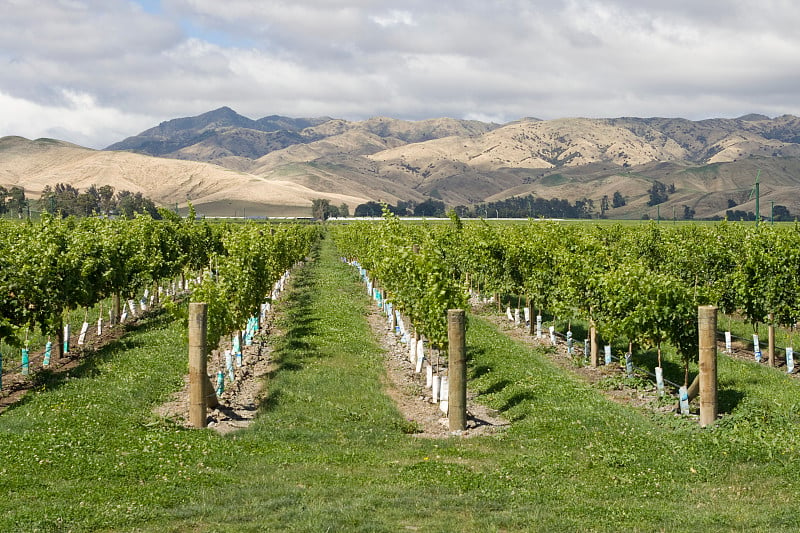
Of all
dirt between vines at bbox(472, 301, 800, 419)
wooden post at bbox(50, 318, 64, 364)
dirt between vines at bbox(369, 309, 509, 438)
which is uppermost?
wooden post at bbox(50, 318, 64, 364)

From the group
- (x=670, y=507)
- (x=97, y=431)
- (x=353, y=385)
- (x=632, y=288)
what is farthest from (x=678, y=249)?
(x=97, y=431)

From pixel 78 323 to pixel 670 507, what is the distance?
1152 inches

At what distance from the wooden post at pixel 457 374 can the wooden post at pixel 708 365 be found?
5.57m

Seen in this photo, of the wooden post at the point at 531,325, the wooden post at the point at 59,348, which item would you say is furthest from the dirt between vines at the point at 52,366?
the wooden post at the point at 531,325

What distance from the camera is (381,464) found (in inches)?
597

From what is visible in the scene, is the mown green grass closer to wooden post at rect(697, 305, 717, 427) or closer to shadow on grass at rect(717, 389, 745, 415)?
shadow on grass at rect(717, 389, 745, 415)

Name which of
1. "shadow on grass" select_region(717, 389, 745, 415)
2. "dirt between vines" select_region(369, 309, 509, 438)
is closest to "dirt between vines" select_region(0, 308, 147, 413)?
"dirt between vines" select_region(369, 309, 509, 438)

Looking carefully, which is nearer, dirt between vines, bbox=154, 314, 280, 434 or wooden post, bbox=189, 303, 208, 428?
wooden post, bbox=189, 303, 208, 428

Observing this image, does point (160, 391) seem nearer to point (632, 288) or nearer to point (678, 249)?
point (632, 288)

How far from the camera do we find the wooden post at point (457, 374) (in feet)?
59.9

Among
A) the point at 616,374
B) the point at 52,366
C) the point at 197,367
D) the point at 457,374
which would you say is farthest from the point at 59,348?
the point at 616,374

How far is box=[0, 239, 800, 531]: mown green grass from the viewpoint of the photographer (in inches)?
467

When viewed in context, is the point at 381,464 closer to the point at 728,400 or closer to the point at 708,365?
the point at 708,365

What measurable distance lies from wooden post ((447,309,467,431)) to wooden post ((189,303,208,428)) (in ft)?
19.2
